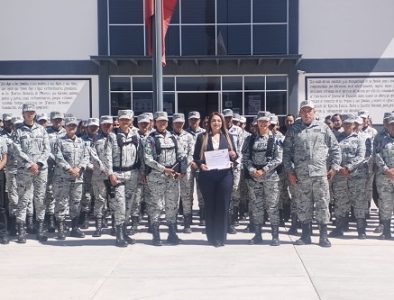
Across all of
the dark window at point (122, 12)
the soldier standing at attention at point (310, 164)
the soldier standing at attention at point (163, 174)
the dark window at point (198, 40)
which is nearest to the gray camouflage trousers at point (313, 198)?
the soldier standing at attention at point (310, 164)

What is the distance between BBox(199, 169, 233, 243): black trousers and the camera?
938cm

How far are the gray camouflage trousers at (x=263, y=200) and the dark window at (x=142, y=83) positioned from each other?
1198cm

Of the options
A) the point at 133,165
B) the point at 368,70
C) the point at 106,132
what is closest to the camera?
the point at 133,165

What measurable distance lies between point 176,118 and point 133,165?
1.10 m

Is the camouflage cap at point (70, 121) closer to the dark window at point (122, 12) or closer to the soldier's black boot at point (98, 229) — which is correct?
the soldier's black boot at point (98, 229)

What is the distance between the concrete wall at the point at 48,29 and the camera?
20.7 meters

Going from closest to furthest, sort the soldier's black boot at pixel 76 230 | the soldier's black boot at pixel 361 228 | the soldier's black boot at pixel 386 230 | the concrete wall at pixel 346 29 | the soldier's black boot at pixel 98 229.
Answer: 1. the soldier's black boot at pixel 386 230
2. the soldier's black boot at pixel 361 228
3. the soldier's black boot at pixel 76 230
4. the soldier's black boot at pixel 98 229
5. the concrete wall at pixel 346 29

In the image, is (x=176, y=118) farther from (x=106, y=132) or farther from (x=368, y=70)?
(x=368, y=70)

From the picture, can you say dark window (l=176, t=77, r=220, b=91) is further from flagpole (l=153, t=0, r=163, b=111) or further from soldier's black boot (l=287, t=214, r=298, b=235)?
soldier's black boot (l=287, t=214, r=298, b=235)

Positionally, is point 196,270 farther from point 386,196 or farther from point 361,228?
point 386,196

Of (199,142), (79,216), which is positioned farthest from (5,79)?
(199,142)

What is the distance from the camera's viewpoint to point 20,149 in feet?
→ 31.7

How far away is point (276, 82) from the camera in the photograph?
20.9 meters

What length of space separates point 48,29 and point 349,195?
1379 centimetres
